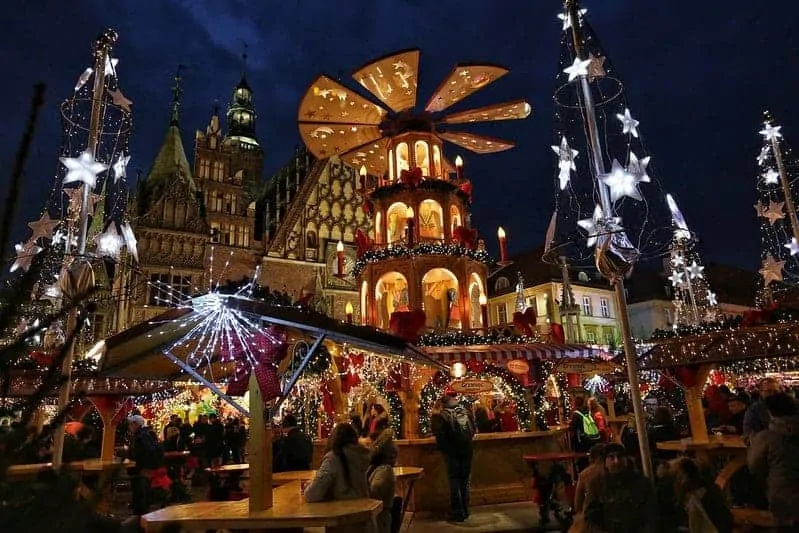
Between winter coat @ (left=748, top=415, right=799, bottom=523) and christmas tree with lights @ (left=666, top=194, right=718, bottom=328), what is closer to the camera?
winter coat @ (left=748, top=415, right=799, bottom=523)

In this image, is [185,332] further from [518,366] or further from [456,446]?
[518,366]

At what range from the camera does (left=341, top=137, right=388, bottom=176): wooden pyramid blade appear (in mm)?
Answer: 18297

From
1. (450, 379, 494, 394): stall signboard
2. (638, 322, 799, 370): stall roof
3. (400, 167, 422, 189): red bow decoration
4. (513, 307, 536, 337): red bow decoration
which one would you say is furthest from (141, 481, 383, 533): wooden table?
(400, 167, 422, 189): red bow decoration

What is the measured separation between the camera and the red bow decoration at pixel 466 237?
Answer: 15.4m

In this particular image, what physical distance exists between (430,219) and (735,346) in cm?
954

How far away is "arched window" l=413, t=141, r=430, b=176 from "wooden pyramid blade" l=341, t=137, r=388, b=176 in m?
1.45

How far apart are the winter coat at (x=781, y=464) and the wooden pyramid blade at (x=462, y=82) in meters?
12.9

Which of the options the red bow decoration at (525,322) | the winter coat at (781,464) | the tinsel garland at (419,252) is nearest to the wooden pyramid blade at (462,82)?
the tinsel garland at (419,252)

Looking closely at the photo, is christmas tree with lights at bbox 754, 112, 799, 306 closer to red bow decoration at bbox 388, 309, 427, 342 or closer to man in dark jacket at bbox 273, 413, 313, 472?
red bow decoration at bbox 388, 309, 427, 342

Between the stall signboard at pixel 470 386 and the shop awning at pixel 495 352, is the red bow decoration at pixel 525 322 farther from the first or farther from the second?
the stall signboard at pixel 470 386

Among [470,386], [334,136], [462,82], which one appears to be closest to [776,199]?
[462,82]

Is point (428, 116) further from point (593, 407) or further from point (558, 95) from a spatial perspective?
point (593, 407)

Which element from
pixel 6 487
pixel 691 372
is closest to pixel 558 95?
pixel 691 372

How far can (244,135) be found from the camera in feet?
135
